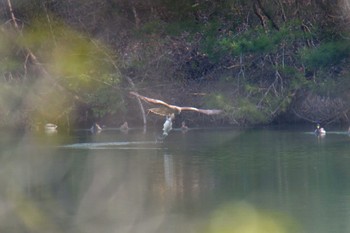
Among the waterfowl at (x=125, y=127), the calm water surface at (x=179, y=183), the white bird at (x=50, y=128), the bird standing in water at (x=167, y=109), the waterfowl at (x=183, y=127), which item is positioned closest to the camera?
the calm water surface at (x=179, y=183)

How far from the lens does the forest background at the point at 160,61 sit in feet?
70.9

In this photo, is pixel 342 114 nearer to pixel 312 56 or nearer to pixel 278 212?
pixel 312 56

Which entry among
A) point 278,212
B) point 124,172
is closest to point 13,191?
point 124,172

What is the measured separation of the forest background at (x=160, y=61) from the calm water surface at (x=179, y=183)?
167 cm

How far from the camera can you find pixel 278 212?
38.8 feet

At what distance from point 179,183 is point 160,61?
30.4ft

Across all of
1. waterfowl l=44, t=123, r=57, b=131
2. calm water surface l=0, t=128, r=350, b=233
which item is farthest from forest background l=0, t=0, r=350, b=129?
calm water surface l=0, t=128, r=350, b=233

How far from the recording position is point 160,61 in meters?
23.1

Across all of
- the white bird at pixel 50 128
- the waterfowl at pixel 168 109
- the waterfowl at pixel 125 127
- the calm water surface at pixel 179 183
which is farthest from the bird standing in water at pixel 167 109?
the white bird at pixel 50 128

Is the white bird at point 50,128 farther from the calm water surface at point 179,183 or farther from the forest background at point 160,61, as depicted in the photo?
the calm water surface at point 179,183

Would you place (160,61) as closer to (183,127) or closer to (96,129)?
(183,127)

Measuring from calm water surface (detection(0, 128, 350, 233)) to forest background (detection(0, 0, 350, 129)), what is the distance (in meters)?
1.67

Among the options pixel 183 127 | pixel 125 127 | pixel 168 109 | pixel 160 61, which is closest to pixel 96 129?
pixel 125 127

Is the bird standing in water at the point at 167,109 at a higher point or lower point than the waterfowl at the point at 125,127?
higher
